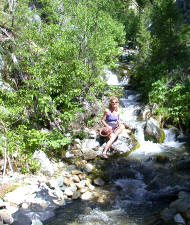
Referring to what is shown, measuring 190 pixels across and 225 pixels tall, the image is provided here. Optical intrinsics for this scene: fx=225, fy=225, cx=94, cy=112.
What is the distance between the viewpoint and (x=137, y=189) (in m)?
5.54

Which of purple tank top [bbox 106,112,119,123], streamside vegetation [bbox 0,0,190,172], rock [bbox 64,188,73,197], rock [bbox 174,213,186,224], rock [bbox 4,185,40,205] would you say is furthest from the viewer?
purple tank top [bbox 106,112,119,123]

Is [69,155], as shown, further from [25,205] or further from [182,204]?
[182,204]

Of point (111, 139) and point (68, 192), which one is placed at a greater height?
point (111, 139)

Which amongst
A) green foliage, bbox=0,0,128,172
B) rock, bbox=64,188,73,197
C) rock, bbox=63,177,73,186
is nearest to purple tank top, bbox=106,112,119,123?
green foliage, bbox=0,0,128,172

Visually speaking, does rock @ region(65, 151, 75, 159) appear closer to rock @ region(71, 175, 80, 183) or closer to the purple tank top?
rock @ region(71, 175, 80, 183)

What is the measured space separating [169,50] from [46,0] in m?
8.02

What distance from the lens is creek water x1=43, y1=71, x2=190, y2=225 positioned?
429cm

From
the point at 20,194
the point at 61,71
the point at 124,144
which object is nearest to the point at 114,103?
the point at 124,144

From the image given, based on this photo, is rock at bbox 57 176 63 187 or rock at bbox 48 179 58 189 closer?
rock at bbox 48 179 58 189

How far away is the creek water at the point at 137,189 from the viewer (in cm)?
429

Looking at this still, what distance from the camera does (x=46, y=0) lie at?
12.7 meters

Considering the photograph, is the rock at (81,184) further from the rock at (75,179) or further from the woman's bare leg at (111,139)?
the woman's bare leg at (111,139)

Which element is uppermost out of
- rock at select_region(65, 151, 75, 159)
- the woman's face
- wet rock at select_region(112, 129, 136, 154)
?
the woman's face

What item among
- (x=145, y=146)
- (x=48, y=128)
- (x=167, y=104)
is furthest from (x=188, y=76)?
(x=48, y=128)
